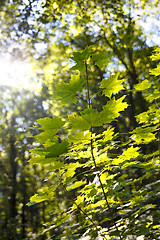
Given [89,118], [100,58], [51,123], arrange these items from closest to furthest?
[89,118]
[51,123]
[100,58]

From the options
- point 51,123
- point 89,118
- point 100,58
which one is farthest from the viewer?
point 100,58

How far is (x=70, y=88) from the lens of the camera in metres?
0.92

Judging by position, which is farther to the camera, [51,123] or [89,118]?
[51,123]

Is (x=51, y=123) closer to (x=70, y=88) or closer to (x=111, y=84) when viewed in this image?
(x=70, y=88)

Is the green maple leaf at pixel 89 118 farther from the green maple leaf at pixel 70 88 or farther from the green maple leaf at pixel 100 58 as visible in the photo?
the green maple leaf at pixel 100 58

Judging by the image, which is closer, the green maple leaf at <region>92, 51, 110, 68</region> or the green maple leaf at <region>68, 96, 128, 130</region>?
the green maple leaf at <region>68, 96, 128, 130</region>

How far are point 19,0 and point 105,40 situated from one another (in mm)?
3412

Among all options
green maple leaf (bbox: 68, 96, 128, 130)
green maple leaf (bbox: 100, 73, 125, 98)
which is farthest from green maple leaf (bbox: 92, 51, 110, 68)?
green maple leaf (bbox: 68, 96, 128, 130)

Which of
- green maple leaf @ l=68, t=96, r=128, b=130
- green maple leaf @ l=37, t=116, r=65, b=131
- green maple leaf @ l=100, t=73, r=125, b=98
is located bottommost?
green maple leaf @ l=68, t=96, r=128, b=130

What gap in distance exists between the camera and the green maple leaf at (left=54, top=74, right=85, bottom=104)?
0.90m

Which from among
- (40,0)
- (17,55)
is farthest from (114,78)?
(17,55)

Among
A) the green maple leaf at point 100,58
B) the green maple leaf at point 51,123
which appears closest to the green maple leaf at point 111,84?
the green maple leaf at point 100,58

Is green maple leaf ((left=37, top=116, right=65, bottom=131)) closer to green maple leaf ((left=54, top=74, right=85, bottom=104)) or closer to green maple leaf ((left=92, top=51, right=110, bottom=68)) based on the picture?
green maple leaf ((left=54, top=74, right=85, bottom=104))

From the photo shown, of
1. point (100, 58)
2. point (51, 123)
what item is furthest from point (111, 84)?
point (51, 123)
